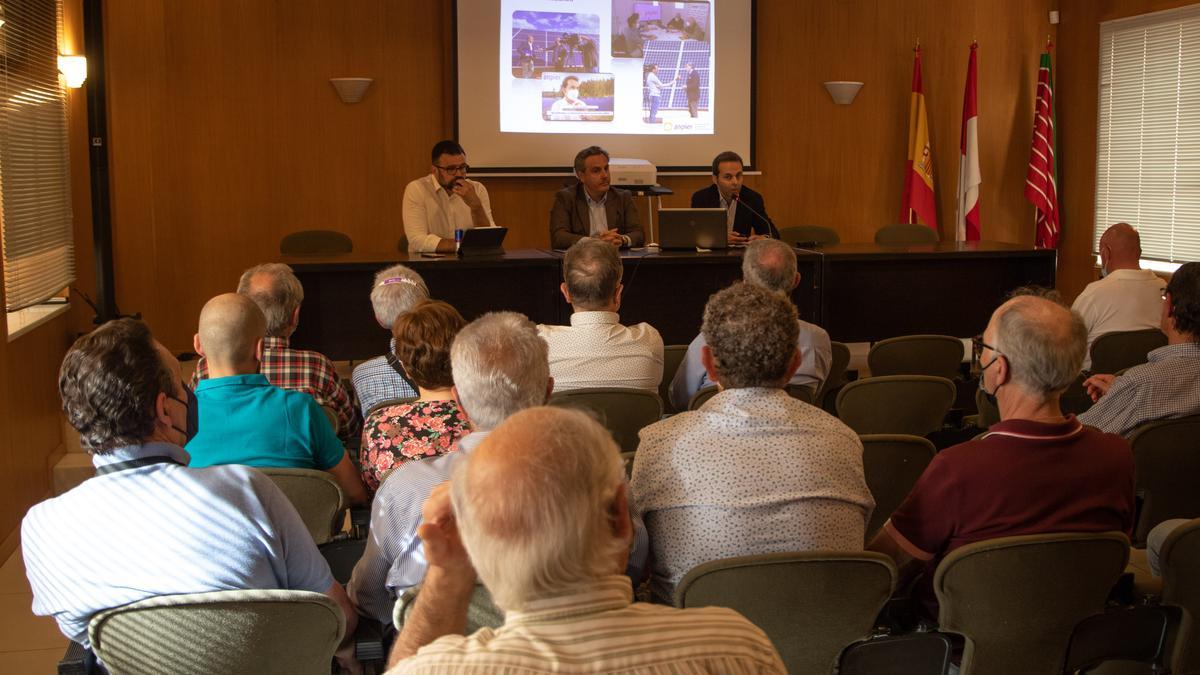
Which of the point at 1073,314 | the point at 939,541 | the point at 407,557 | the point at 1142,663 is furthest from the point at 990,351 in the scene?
the point at 407,557

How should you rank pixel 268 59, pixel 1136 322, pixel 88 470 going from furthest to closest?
pixel 268 59 < pixel 88 470 < pixel 1136 322

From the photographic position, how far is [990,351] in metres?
2.64

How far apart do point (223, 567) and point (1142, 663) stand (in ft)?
6.37

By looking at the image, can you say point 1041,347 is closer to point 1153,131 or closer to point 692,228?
point 692,228

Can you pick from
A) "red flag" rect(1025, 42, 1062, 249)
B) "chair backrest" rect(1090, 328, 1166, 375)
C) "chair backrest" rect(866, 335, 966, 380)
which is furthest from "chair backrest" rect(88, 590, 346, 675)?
"red flag" rect(1025, 42, 1062, 249)

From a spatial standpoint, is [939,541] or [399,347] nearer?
[939,541]

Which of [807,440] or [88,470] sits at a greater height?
[807,440]

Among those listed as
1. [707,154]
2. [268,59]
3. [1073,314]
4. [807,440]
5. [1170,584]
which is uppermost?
[268,59]

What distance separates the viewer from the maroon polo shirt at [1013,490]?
2322 millimetres

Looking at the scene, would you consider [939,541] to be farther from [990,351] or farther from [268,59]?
[268,59]

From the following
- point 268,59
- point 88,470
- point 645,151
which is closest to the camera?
point 88,470

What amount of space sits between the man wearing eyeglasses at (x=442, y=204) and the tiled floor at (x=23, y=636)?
10.2 ft

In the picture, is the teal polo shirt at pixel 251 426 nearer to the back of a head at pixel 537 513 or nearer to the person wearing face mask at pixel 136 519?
the person wearing face mask at pixel 136 519

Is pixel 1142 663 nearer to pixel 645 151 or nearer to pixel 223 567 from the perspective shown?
pixel 223 567
